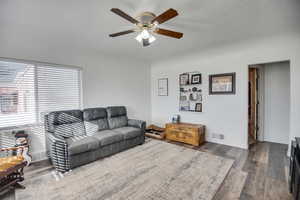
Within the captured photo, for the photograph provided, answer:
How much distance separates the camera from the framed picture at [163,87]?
498 cm

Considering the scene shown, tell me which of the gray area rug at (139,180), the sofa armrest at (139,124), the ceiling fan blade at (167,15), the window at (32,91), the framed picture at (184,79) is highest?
the ceiling fan blade at (167,15)

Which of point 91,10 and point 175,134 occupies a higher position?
point 91,10

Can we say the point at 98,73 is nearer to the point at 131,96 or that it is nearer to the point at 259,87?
the point at 131,96

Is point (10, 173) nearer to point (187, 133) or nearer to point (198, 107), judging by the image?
point (187, 133)

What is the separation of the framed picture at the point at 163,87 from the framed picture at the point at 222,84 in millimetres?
1510

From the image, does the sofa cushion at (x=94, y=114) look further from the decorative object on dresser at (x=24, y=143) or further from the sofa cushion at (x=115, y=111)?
the decorative object on dresser at (x=24, y=143)

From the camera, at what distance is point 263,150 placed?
131 inches

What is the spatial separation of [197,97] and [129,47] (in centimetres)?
241

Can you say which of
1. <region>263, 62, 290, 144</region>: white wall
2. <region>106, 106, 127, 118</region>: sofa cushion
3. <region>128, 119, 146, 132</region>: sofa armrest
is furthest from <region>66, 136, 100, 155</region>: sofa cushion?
<region>263, 62, 290, 144</region>: white wall

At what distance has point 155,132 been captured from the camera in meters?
4.63

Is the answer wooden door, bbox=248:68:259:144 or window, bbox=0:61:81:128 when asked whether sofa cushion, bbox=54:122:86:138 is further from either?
wooden door, bbox=248:68:259:144

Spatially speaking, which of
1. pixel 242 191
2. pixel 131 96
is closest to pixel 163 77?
pixel 131 96

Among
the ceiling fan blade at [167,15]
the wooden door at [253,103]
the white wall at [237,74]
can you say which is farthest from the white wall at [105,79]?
the wooden door at [253,103]

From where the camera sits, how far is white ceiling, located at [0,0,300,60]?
1.85 meters
